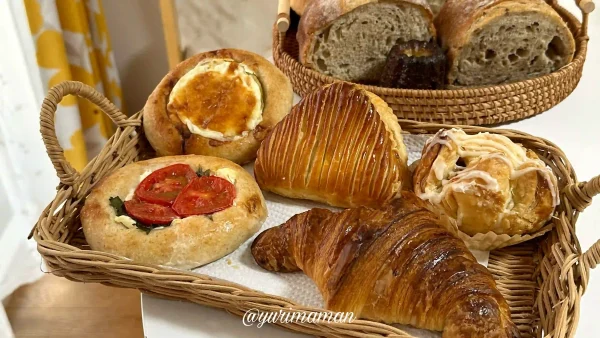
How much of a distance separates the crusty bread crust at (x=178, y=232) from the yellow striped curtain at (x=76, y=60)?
106 cm

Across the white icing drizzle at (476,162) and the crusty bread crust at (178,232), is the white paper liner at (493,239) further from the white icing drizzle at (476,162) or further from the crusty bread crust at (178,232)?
the crusty bread crust at (178,232)

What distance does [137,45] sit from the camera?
7.57 ft

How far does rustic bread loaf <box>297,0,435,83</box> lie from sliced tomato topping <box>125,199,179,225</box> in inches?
27.4

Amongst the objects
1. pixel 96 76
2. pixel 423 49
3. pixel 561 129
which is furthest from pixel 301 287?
pixel 96 76

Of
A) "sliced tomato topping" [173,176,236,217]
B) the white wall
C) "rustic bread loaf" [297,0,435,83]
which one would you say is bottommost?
the white wall

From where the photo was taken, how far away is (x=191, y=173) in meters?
1.14

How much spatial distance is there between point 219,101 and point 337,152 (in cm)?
34

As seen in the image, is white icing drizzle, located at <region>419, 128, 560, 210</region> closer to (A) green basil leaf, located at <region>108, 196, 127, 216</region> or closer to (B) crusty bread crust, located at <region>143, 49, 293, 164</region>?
(B) crusty bread crust, located at <region>143, 49, 293, 164</region>

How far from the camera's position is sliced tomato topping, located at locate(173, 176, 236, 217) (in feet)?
3.43

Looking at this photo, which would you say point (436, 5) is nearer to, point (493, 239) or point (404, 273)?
point (493, 239)

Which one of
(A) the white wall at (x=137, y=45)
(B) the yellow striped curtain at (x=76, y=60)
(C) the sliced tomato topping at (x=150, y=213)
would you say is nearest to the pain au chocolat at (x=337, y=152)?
(C) the sliced tomato topping at (x=150, y=213)

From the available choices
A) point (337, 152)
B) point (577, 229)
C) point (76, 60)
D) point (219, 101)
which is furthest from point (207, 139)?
point (76, 60)

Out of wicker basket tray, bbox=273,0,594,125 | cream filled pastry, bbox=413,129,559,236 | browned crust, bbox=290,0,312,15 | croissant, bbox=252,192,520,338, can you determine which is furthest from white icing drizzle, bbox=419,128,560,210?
browned crust, bbox=290,0,312,15

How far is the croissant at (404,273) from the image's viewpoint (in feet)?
2.63
